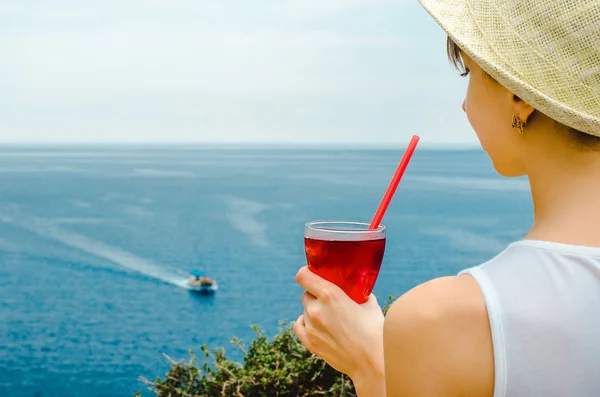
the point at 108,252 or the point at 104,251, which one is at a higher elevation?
the point at 104,251

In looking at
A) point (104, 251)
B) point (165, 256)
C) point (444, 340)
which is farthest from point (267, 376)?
point (104, 251)

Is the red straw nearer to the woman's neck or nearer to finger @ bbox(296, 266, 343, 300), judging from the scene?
finger @ bbox(296, 266, 343, 300)

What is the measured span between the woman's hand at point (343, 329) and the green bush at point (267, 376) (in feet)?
7.04

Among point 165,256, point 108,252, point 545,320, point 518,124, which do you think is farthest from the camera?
point 108,252

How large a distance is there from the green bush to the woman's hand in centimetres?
215

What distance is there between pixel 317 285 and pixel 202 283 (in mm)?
38265

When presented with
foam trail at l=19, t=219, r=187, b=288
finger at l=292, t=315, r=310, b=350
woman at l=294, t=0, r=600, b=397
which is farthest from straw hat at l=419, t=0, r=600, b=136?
foam trail at l=19, t=219, r=187, b=288

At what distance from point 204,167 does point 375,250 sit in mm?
95508

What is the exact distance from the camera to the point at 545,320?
928mm

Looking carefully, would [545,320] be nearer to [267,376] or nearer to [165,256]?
[267,376]

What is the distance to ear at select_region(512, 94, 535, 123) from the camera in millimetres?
1010

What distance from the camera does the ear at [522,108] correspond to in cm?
101

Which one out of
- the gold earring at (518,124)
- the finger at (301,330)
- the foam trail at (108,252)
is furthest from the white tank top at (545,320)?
the foam trail at (108,252)

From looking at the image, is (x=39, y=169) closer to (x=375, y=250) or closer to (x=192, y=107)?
(x=192, y=107)
